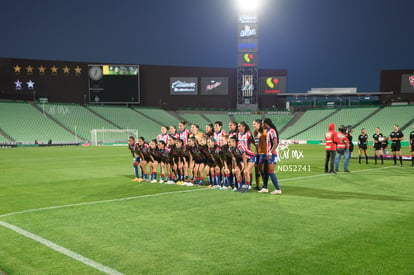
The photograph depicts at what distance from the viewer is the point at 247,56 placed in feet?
188

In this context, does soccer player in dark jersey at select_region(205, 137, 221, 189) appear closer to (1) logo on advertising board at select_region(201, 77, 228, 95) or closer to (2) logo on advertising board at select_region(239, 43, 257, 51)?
(2) logo on advertising board at select_region(239, 43, 257, 51)

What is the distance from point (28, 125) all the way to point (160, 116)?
20.7 meters

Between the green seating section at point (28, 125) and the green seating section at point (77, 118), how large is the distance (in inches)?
65.8

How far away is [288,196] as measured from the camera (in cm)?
897

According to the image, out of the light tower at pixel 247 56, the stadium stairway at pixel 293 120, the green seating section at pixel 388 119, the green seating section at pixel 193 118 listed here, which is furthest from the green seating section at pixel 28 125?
the green seating section at pixel 388 119

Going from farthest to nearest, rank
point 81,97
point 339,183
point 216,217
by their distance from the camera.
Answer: point 81,97
point 339,183
point 216,217

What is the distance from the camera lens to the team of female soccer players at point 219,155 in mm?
9742

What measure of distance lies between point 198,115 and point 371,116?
96.2 ft

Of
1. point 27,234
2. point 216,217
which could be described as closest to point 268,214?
point 216,217

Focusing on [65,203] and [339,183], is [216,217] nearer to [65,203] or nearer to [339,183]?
[65,203]

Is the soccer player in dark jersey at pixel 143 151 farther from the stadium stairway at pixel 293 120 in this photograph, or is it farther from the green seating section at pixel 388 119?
the stadium stairway at pixel 293 120

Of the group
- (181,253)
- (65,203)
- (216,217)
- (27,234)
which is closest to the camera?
(181,253)

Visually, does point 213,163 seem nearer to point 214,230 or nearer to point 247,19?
point 214,230

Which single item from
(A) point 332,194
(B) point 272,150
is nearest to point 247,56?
(B) point 272,150
